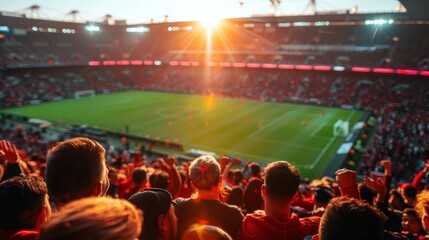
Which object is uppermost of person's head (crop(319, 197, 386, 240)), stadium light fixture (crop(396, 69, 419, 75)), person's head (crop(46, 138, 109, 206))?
stadium light fixture (crop(396, 69, 419, 75))

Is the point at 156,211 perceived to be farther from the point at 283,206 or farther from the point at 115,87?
the point at 115,87

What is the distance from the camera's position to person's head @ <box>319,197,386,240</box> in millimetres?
2135

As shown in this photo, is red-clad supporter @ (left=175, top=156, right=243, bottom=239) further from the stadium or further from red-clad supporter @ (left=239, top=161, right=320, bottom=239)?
the stadium

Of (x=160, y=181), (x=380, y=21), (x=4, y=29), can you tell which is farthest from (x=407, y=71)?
(x=4, y=29)

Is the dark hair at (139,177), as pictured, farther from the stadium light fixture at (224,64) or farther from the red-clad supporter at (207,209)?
the stadium light fixture at (224,64)

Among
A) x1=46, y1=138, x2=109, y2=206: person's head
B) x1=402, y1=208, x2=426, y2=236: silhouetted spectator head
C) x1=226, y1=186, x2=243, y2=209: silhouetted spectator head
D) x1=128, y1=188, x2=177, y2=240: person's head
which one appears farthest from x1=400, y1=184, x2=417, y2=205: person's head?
x1=46, y1=138, x2=109, y2=206: person's head

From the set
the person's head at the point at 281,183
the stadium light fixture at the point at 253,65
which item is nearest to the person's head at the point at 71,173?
the person's head at the point at 281,183

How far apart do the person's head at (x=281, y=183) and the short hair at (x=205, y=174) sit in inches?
26.0

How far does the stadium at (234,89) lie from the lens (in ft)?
82.6

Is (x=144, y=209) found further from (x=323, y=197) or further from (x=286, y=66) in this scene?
(x=286, y=66)

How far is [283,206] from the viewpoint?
10.3 feet

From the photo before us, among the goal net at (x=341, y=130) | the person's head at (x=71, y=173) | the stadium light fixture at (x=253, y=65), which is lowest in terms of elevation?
the goal net at (x=341, y=130)

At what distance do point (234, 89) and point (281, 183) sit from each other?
5496 cm

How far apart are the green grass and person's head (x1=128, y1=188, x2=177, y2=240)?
19.7m
